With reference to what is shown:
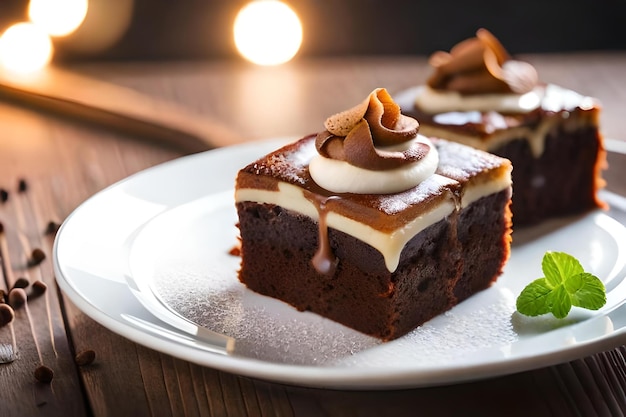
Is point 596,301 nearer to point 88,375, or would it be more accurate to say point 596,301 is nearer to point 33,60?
point 88,375

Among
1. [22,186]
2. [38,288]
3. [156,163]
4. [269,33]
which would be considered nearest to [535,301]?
[38,288]

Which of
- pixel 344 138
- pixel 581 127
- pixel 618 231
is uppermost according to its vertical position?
pixel 344 138

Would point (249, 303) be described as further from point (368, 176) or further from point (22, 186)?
point (22, 186)

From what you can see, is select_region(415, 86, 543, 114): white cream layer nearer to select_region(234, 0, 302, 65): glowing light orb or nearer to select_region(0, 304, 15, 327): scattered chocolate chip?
select_region(0, 304, 15, 327): scattered chocolate chip

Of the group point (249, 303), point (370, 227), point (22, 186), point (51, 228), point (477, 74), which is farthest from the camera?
point (22, 186)

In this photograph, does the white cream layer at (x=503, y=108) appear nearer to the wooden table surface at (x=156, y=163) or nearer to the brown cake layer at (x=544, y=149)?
the brown cake layer at (x=544, y=149)

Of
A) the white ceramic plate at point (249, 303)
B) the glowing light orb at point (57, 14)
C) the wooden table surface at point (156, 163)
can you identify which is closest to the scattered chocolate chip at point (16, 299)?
the wooden table surface at point (156, 163)

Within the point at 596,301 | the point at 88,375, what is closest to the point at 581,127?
the point at 596,301

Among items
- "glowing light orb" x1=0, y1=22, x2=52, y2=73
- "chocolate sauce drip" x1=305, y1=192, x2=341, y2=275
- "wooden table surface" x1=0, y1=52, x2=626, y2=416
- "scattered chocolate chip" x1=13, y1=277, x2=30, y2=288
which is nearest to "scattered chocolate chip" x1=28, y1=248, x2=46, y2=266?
"wooden table surface" x1=0, y1=52, x2=626, y2=416
